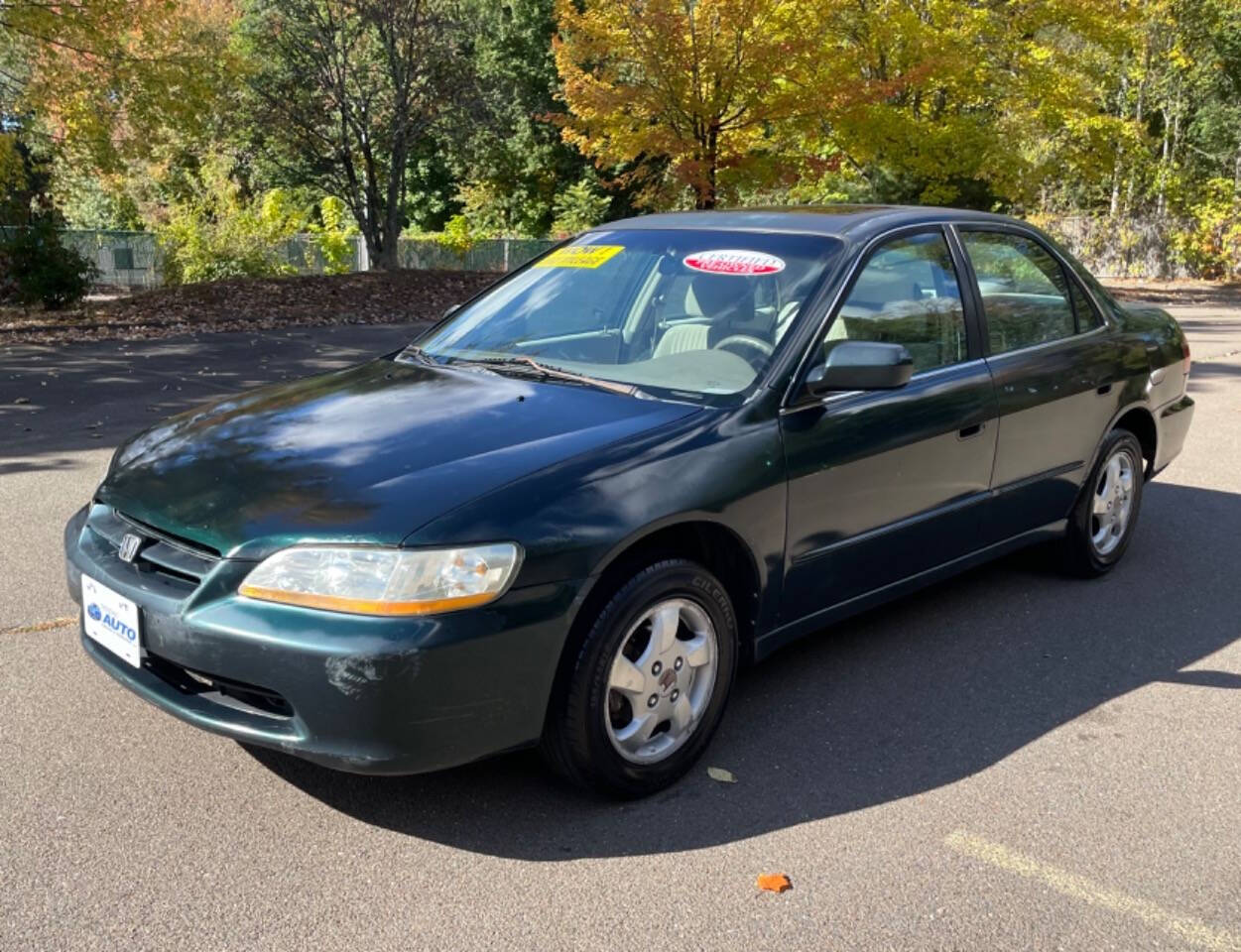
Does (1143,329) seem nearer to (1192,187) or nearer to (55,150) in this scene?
(55,150)

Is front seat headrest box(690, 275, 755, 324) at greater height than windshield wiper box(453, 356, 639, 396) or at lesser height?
greater

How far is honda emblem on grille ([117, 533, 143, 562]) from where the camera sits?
315cm

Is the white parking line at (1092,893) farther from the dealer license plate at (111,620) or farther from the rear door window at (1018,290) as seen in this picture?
the dealer license plate at (111,620)

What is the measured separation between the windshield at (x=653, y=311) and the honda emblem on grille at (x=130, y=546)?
134cm

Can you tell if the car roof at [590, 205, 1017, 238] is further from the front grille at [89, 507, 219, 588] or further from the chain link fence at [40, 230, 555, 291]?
the chain link fence at [40, 230, 555, 291]

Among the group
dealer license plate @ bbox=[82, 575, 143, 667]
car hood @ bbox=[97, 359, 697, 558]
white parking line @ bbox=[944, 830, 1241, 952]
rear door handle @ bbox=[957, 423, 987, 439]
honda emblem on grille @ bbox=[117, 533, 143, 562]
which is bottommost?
white parking line @ bbox=[944, 830, 1241, 952]

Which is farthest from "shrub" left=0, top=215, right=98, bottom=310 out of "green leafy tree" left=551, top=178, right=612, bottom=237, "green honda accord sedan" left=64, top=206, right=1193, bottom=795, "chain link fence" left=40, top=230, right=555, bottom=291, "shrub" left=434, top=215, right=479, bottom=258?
"green leafy tree" left=551, top=178, right=612, bottom=237

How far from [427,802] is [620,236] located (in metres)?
2.37

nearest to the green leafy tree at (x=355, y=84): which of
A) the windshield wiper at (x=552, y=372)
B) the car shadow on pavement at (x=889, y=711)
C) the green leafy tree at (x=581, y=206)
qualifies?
the green leafy tree at (x=581, y=206)

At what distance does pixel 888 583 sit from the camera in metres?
4.12

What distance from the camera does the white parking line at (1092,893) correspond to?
2770mm

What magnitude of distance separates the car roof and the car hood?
105 cm

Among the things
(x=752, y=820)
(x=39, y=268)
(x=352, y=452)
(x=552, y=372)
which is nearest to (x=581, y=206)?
(x=39, y=268)

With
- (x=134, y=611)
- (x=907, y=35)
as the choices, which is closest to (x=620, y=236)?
Result: (x=134, y=611)
